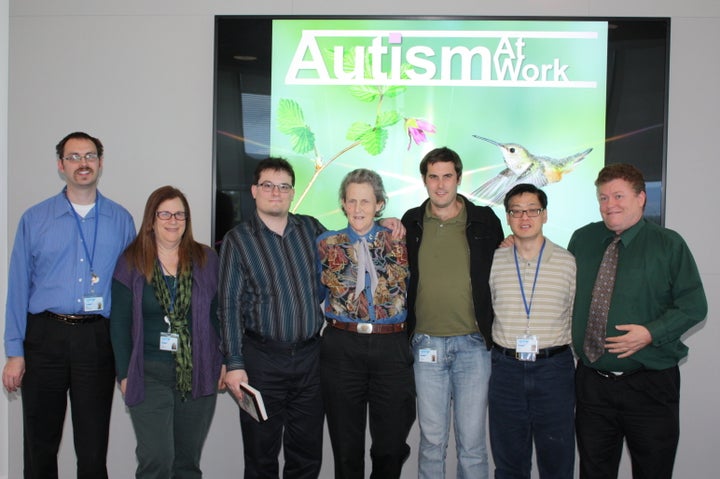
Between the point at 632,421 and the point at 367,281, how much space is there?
51.8 inches

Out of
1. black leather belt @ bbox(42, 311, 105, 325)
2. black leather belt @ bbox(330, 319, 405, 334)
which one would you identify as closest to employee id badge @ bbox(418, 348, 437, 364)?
black leather belt @ bbox(330, 319, 405, 334)

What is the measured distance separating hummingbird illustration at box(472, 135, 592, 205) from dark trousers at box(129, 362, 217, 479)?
2009mm

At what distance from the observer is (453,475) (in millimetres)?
3602

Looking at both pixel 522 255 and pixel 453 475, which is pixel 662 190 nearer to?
pixel 522 255

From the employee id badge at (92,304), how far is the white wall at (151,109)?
936 millimetres

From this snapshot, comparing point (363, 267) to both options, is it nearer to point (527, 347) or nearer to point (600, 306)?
point (527, 347)

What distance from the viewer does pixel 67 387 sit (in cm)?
278

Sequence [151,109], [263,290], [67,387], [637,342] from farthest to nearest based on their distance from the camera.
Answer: [151,109] < [67,387] < [263,290] < [637,342]

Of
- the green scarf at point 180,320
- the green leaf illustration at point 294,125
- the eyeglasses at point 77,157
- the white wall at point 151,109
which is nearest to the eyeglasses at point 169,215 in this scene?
the green scarf at point 180,320

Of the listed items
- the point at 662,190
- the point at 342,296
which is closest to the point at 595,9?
the point at 662,190

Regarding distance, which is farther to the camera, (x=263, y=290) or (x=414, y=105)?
(x=414, y=105)

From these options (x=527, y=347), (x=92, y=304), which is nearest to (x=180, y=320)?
(x=92, y=304)

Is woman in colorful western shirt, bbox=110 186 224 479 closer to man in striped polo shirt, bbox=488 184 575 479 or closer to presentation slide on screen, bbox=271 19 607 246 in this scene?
presentation slide on screen, bbox=271 19 607 246

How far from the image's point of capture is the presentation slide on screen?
3.43m
